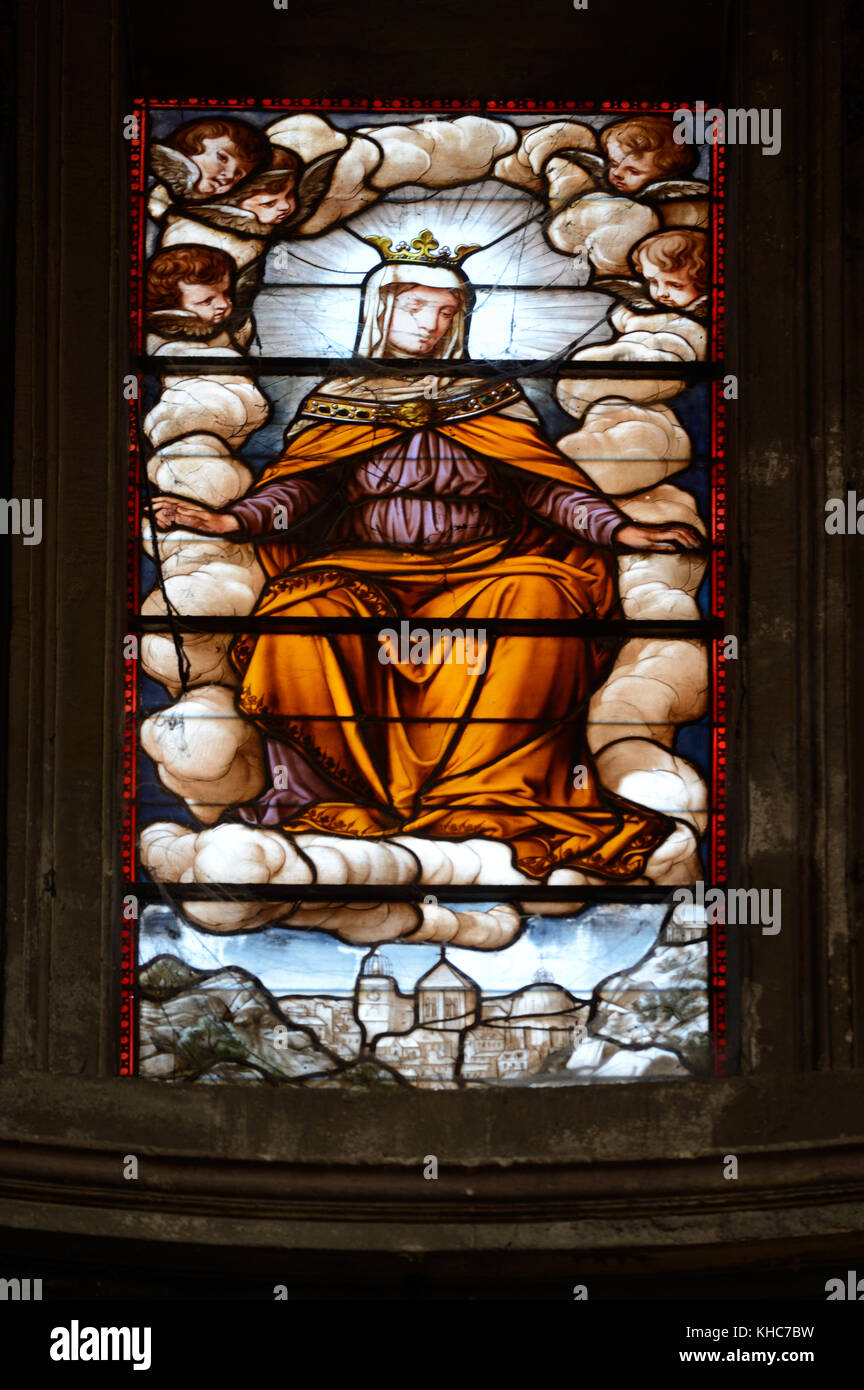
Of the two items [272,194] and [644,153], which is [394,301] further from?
[644,153]

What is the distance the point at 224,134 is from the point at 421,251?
780 millimetres

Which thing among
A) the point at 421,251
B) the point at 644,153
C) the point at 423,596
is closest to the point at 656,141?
the point at 644,153

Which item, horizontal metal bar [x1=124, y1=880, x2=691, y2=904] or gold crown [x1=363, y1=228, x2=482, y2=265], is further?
gold crown [x1=363, y1=228, x2=482, y2=265]

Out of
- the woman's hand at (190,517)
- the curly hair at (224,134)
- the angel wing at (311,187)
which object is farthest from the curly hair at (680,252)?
the woman's hand at (190,517)

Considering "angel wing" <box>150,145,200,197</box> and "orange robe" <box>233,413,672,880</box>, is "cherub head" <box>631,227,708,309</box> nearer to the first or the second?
"orange robe" <box>233,413,672,880</box>

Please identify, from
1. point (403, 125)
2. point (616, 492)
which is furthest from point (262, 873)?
point (403, 125)

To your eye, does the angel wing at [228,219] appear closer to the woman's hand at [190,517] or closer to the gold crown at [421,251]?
the gold crown at [421,251]

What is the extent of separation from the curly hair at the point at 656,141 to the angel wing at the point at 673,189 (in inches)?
1.5

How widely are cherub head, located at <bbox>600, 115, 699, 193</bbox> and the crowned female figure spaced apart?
0.71 metres

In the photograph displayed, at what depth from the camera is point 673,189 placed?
5984mm

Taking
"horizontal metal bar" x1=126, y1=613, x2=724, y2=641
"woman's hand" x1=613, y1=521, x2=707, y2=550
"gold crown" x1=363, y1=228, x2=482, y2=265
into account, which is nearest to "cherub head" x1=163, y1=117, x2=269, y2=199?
"gold crown" x1=363, y1=228, x2=482, y2=265

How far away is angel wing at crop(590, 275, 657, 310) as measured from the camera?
19.5 feet

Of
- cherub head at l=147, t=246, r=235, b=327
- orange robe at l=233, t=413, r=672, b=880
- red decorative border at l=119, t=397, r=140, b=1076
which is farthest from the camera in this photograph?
cherub head at l=147, t=246, r=235, b=327

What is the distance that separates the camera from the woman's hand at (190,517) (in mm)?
5809
